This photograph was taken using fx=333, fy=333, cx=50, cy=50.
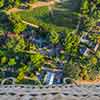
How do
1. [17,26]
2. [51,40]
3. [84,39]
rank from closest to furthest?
[51,40] < [17,26] < [84,39]

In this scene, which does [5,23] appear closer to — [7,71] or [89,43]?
[7,71]

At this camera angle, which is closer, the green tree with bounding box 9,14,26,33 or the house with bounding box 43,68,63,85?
the house with bounding box 43,68,63,85

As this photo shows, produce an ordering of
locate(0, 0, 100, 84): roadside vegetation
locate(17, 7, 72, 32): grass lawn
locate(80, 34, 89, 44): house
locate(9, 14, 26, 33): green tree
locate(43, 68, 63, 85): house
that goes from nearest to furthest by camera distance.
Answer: locate(43, 68, 63, 85): house, locate(0, 0, 100, 84): roadside vegetation, locate(9, 14, 26, 33): green tree, locate(80, 34, 89, 44): house, locate(17, 7, 72, 32): grass lawn

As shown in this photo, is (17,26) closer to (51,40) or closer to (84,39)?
(51,40)

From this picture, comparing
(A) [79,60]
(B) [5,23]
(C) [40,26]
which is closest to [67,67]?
(A) [79,60]

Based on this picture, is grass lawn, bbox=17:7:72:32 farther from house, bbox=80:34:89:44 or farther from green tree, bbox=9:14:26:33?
house, bbox=80:34:89:44

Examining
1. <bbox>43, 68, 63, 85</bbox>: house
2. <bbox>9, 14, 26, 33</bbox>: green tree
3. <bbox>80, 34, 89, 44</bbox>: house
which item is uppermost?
<bbox>9, 14, 26, 33</bbox>: green tree

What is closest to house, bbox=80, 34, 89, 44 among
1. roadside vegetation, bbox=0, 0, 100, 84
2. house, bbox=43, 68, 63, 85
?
roadside vegetation, bbox=0, 0, 100, 84

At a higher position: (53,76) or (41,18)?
(41,18)

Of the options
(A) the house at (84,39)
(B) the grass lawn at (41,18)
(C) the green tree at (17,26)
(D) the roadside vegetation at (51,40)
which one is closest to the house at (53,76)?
(D) the roadside vegetation at (51,40)

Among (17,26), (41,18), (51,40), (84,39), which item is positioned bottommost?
(84,39)

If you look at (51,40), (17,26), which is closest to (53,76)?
(51,40)
